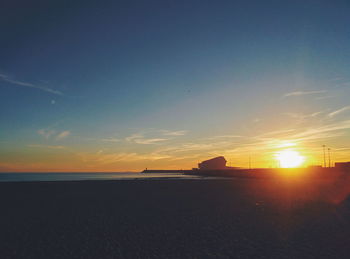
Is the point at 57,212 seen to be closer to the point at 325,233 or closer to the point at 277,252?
the point at 277,252

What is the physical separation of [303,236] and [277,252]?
2.74 metres

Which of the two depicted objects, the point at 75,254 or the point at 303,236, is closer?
the point at 75,254

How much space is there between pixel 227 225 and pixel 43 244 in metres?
8.58

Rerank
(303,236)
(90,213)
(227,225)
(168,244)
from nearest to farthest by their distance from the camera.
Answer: (168,244) → (303,236) → (227,225) → (90,213)

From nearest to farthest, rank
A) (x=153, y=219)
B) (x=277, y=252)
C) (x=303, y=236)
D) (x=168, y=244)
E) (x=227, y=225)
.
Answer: (x=277, y=252) < (x=168, y=244) < (x=303, y=236) < (x=227, y=225) < (x=153, y=219)

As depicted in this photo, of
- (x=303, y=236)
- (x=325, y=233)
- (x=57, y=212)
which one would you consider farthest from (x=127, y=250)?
(x=57, y=212)

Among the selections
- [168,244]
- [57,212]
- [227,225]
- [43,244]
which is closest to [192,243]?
[168,244]

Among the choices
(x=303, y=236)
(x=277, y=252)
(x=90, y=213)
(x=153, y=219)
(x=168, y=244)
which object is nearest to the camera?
(x=277, y=252)

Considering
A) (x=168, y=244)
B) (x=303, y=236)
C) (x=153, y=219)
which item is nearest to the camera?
(x=168, y=244)

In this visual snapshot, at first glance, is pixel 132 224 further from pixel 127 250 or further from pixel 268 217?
pixel 268 217

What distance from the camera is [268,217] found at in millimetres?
14945

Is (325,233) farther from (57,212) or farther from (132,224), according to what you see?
(57,212)

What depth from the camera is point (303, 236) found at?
11000 mm

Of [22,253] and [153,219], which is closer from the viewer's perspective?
[22,253]
